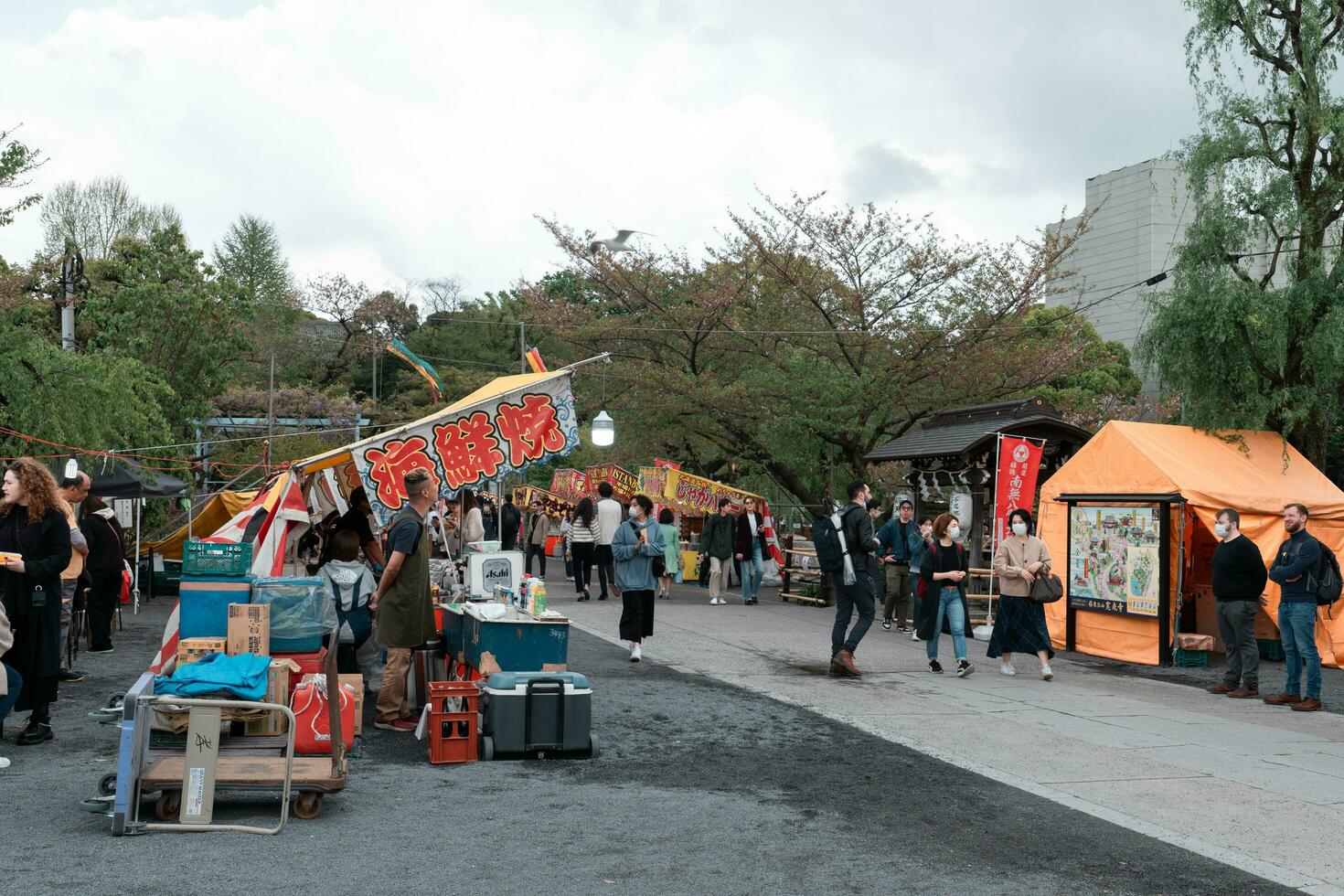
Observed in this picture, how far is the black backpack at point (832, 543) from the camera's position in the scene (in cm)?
1152

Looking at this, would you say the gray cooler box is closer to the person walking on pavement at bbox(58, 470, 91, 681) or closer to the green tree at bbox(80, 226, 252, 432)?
the person walking on pavement at bbox(58, 470, 91, 681)

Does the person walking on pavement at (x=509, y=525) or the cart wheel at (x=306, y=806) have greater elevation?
the person walking on pavement at (x=509, y=525)

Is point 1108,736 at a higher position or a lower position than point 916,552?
lower

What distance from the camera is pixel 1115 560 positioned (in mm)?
14320

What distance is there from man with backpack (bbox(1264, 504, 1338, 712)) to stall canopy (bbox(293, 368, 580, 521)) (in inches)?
274

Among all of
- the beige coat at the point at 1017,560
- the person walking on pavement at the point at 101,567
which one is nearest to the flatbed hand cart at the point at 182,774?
the person walking on pavement at the point at 101,567

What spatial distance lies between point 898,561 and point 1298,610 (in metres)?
5.88

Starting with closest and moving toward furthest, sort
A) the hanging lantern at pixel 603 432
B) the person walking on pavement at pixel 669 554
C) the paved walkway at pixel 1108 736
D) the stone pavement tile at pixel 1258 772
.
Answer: the paved walkway at pixel 1108 736 → the stone pavement tile at pixel 1258 772 → the hanging lantern at pixel 603 432 → the person walking on pavement at pixel 669 554

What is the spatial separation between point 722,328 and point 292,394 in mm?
19556

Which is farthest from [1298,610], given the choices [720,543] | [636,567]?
[720,543]

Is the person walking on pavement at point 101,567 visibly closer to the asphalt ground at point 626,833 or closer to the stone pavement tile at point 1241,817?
the asphalt ground at point 626,833

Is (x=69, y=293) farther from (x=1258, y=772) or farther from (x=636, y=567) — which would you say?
(x=1258, y=772)

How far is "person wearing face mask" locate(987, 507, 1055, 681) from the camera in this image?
12.0 meters

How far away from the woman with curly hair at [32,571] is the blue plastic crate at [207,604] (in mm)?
810
